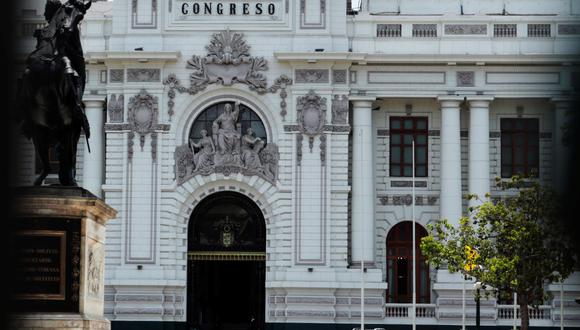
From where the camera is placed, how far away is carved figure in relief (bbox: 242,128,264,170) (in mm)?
54062

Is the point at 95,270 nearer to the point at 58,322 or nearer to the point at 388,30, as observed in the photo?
the point at 58,322

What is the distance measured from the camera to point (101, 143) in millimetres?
55375

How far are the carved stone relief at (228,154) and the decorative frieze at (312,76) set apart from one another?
3.01 meters

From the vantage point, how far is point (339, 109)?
54.2 m

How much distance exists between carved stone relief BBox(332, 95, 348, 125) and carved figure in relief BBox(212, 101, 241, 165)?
13.8 ft

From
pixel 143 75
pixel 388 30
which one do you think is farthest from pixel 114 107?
pixel 388 30

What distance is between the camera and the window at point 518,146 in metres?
54.6

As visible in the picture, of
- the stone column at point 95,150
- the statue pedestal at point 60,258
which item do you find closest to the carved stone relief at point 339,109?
the stone column at point 95,150

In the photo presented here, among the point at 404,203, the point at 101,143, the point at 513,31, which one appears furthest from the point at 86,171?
the point at 513,31

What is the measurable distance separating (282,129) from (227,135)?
2427mm

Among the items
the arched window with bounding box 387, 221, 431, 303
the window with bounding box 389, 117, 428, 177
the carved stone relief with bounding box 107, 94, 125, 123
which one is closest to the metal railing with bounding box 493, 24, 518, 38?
the window with bounding box 389, 117, 428, 177

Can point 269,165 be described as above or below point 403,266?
above

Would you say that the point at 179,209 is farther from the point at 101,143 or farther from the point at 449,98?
the point at 449,98

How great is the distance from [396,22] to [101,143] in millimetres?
14226
